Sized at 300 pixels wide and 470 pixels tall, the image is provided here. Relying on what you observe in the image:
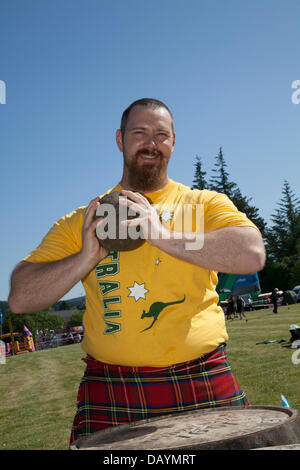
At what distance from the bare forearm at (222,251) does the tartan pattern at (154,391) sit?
0.58 meters

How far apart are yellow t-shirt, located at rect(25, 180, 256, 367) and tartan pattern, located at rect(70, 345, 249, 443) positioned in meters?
0.06

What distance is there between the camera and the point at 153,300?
2410 millimetres

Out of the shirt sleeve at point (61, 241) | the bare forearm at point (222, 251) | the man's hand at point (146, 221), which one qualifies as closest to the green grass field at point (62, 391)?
the shirt sleeve at point (61, 241)

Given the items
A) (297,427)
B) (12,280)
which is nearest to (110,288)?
(12,280)

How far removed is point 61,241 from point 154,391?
105cm

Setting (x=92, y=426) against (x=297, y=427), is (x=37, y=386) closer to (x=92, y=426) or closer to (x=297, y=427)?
(x=92, y=426)

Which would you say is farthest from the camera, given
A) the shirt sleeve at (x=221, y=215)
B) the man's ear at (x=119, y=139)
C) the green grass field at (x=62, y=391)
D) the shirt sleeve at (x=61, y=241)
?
the green grass field at (x=62, y=391)

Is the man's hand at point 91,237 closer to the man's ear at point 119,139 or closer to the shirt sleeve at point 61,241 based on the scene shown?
the shirt sleeve at point 61,241

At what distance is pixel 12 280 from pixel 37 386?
13358 mm

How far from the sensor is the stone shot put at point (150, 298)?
2.23 metres

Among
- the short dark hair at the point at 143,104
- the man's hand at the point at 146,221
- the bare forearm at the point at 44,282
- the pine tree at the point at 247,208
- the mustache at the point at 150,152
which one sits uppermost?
the pine tree at the point at 247,208

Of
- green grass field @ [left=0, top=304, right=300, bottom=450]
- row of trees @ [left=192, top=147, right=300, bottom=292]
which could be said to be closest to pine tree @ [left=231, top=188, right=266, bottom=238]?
row of trees @ [left=192, top=147, right=300, bottom=292]

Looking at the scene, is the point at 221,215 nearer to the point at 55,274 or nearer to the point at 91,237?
the point at 91,237

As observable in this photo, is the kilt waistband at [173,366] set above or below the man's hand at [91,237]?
below
